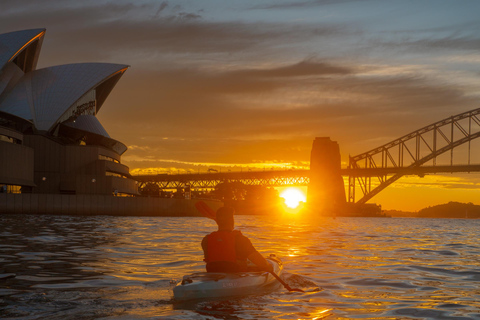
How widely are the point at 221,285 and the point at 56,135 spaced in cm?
8229

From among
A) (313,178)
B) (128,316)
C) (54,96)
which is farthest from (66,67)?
(128,316)

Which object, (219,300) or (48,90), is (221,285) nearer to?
(219,300)

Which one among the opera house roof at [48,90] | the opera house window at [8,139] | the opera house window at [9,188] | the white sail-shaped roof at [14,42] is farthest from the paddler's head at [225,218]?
the white sail-shaped roof at [14,42]

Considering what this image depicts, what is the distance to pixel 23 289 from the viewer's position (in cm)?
1191

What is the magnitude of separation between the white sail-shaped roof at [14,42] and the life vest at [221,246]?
73.2m

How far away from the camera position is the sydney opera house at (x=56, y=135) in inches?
2864

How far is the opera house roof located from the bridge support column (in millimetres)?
54161

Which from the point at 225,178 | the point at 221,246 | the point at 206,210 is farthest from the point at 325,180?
the point at 221,246

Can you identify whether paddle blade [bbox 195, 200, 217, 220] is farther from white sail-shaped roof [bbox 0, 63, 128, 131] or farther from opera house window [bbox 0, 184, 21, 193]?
white sail-shaped roof [bbox 0, 63, 128, 131]

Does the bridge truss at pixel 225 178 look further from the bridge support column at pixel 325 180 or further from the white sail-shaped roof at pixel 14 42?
the white sail-shaped roof at pixel 14 42

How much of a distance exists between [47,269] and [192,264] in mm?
4176

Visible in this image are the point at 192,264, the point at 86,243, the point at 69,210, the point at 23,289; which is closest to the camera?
the point at 23,289

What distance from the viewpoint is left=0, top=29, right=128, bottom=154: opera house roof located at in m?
81.8

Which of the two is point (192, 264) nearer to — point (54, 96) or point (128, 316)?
point (128, 316)
